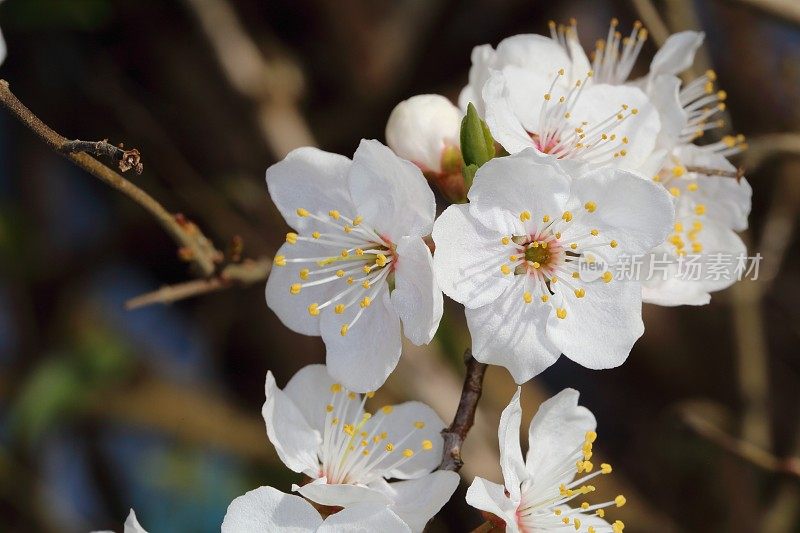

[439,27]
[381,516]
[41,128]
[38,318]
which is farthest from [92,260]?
[381,516]

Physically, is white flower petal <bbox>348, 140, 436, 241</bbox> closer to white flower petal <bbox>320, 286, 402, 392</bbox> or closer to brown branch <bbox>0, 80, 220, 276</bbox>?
white flower petal <bbox>320, 286, 402, 392</bbox>

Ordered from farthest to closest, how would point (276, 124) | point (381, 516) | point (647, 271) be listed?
point (276, 124)
point (647, 271)
point (381, 516)

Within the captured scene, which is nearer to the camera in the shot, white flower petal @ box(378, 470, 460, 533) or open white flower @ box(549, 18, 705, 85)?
white flower petal @ box(378, 470, 460, 533)

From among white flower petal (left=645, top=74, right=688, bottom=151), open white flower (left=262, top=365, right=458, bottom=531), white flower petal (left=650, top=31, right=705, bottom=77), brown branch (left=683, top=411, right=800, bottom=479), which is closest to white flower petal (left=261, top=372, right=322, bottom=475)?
open white flower (left=262, top=365, right=458, bottom=531)

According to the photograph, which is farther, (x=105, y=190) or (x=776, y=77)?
(x=105, y=190)

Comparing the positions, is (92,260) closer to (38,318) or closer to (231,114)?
(38,318)

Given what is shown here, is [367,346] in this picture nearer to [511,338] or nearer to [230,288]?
[511,338]

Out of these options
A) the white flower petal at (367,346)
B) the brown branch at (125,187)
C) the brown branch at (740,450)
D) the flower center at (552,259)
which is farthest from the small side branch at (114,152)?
the brown branch at (740,450)
